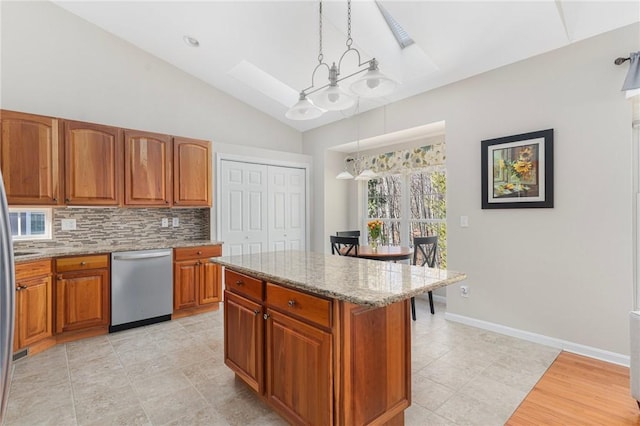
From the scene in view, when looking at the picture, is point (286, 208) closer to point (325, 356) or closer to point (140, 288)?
point (140, 288)

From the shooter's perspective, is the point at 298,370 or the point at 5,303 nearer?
the point at 5,303

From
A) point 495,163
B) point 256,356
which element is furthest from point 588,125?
point 256,356

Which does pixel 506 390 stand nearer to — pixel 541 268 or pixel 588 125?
pixel 541 268

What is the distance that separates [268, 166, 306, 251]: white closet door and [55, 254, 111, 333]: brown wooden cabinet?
237cm

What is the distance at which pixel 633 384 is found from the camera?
1929 mm

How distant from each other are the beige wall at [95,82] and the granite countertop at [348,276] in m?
2.93

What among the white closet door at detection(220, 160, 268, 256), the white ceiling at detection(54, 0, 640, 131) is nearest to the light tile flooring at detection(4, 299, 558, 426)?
the white closet door at detection(220, 160, 268, 256)

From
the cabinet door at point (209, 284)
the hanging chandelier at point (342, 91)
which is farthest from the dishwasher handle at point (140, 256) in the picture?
the hanging chandelier at point (342, 91)

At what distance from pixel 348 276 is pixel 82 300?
9.75 feet

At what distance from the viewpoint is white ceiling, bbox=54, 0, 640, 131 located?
2654 millimetres

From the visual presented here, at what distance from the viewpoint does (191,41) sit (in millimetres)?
3859

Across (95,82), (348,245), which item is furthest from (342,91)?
(95,82)

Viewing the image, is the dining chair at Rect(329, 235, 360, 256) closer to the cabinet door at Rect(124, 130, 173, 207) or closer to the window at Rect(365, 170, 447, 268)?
the window at Rect(365, 170, 447, 268)

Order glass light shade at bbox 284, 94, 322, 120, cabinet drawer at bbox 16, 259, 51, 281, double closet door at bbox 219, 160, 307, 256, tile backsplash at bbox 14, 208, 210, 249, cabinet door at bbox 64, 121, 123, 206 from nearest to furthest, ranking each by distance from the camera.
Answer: glass light shade at bbox 284, 94, 322, 120 → cabinet drawer at bbox 16, 259, 51, 281 → cabinet door at bbox 64, 121, 123, 206 → tile backsplash at bbox 14, 208, 210, 249 → double closet door at bbox 219, 160, 307, 256
